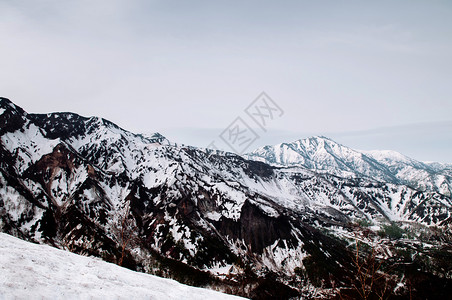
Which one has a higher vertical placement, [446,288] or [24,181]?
[24,181]

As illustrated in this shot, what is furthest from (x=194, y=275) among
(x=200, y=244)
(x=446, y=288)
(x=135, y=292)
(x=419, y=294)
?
(x=446, y=288)

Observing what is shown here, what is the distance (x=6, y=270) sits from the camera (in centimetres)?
1577

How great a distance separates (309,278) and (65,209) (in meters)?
192

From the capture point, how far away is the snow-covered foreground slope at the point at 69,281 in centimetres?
1458

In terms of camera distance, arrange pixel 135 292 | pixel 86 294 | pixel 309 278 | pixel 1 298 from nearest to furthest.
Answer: pixel 1 298
pixel 86 294
pixel 135 292
pixel 309 278

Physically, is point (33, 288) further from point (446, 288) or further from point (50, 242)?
point (446, 288)

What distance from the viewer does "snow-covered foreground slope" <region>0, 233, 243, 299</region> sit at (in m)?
14.6

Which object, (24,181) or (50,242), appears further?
(24,181)

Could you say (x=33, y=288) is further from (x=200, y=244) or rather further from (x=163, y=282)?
(x=200, y=244)

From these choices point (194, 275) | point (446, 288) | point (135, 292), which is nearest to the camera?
point (135, 292)

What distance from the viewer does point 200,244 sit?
196m

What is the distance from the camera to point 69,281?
1705cm

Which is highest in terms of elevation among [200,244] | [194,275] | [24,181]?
[24,181]

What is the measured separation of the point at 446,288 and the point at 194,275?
173522 mm
